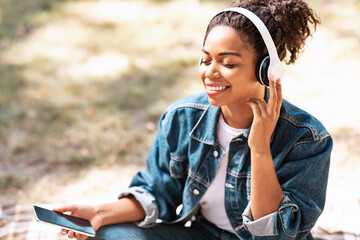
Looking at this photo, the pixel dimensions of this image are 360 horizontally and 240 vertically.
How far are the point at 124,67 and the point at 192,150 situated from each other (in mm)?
2931

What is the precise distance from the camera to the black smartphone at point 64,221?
80.4 inches

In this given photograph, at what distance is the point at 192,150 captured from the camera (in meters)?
2.28

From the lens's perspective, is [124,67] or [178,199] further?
[124,67]

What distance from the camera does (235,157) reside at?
85.1 inches

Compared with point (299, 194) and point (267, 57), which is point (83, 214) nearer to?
point (299, 194)

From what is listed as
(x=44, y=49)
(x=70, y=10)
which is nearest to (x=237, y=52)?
(x=44, y=49)

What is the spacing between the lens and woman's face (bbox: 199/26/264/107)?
1.94 m

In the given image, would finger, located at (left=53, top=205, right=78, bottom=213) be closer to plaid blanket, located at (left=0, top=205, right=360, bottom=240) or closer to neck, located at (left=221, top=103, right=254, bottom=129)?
plaid blanket, located at (left=0, top=205, right=360, bottom=240)

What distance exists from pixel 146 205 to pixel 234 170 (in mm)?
477

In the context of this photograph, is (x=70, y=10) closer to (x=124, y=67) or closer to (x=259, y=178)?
(x=124, y=67)

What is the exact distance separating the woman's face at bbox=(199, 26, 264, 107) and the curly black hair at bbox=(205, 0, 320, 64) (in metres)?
0.03

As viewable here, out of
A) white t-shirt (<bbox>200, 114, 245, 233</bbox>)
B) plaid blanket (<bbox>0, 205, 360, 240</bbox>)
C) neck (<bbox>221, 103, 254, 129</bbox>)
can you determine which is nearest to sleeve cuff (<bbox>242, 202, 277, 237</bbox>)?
white t-shirt (<bbox>200, 114, 245, 233</bbox>)

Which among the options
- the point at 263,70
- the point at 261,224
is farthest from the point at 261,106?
the point at 261,224

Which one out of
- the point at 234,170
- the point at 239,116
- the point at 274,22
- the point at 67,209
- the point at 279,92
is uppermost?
the point at 274,22
